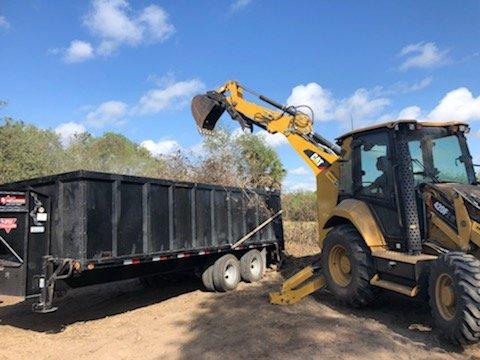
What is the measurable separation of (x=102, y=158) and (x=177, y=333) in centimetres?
2463

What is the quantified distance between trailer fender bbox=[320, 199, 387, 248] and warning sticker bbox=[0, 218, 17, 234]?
5227mm

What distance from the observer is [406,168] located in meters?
6.97

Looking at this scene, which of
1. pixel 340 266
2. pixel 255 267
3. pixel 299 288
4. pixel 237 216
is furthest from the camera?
pixel 255 267

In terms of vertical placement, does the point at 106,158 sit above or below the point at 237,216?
above

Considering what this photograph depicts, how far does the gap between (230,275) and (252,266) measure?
976mm

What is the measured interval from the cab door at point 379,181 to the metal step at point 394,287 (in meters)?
0.57

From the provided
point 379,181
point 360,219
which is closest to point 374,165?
point 379,181

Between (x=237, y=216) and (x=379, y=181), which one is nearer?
(x=379, y=181)

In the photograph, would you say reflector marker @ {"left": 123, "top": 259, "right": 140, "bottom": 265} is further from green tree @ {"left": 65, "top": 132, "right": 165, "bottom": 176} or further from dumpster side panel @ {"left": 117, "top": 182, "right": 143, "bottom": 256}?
green tree @ {"left": 65, "top": 132, "right": 165, "bottom": 176}

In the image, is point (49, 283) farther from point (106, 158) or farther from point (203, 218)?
point (106, 158)

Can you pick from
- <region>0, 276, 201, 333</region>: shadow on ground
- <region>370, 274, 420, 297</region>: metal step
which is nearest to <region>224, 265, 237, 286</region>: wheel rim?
<region>0, 276, 201, 333</region>: shadow on ground

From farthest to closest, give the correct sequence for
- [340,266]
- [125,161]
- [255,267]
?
[125,161] < [255,267] < [340,266]

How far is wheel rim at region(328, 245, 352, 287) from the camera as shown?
7.79 metres

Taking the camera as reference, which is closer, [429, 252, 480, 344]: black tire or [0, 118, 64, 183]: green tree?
[429, 252, 480, 344]: black tire
